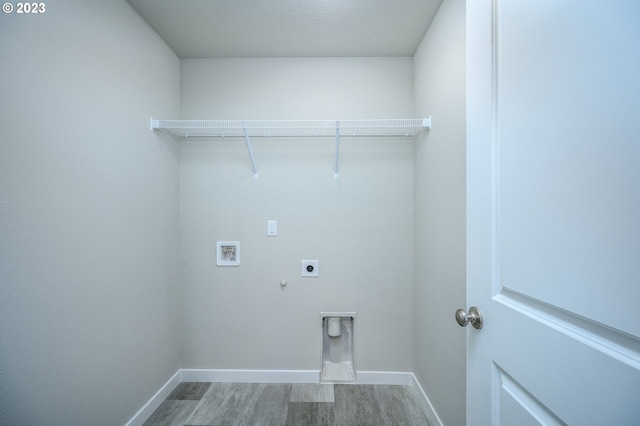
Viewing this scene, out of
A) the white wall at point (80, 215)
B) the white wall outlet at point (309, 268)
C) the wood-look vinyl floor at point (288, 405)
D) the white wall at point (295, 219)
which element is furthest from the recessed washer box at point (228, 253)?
the wood-look vinyl floor at point (288, 405)

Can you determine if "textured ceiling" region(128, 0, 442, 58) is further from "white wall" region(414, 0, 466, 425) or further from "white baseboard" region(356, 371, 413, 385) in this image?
"white baseboard" region(356, 371, 413, 385)

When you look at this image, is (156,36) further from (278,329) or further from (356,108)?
(278,329)

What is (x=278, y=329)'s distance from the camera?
6.10ft

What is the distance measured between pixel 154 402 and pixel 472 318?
2.01 metres

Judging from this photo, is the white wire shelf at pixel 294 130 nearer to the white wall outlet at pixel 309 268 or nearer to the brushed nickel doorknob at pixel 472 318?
the white wall outlet at pixel 309 268

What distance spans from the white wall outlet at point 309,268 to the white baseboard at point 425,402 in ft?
3.48

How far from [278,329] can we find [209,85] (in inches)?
78.3

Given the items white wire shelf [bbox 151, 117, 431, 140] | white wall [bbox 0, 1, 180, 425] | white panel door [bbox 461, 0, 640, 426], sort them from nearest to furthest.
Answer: white panel door [bbox 461, 0, 640, 426] < white wall [bbox 0, 1, 180, 425] < white wire shelf [bbox 151, 117, 431, 140]

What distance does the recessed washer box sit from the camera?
1.86 metres

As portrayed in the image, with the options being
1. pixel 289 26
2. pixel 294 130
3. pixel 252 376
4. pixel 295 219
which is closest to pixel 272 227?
pixel 295 219

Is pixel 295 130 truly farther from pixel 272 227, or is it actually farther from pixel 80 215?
pixel 80 215

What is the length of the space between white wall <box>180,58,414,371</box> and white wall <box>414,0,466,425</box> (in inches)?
6.8

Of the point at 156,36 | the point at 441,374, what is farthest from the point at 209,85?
the point at 441,374

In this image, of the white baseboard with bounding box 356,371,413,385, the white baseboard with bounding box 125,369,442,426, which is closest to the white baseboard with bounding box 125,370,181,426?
the white baseboard with bounding box 125,369,442,426
